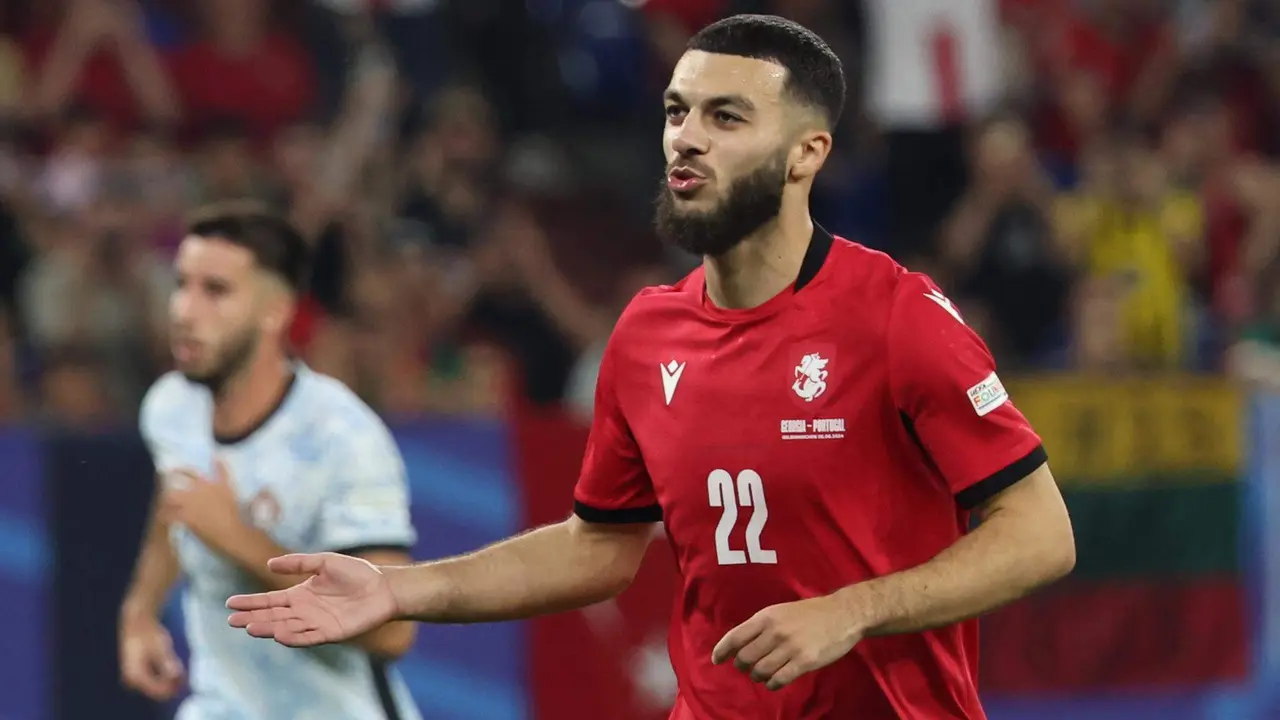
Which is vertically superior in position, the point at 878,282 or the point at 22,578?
the point at 878,282

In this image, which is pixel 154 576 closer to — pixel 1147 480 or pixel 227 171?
pixel 227 171

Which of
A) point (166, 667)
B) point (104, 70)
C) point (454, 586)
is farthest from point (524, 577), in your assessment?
point (104, 70)

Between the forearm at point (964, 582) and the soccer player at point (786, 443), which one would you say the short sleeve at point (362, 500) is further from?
the forearm at point (964, 582)

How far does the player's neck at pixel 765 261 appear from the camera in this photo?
434cm

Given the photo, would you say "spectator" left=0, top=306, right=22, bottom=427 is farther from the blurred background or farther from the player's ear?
the player's ear

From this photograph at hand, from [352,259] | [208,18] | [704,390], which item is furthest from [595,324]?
[704,390]

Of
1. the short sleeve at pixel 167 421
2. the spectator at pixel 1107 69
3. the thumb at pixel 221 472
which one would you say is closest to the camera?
the thumb at pixel 221 472

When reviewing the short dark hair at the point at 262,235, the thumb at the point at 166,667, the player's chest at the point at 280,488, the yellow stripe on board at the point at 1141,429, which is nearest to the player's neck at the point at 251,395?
the player's chest at the point at 280,488

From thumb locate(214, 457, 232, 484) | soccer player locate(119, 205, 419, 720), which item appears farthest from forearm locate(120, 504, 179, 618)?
thumb locate(214, 457, 232, 484)

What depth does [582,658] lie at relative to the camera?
9195 millimetres

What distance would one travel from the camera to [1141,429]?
10094 mm

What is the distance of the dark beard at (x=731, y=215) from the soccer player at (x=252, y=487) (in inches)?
63.2

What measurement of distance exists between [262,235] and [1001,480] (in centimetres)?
305

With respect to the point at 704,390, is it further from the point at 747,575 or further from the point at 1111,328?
the point at 1111,328
